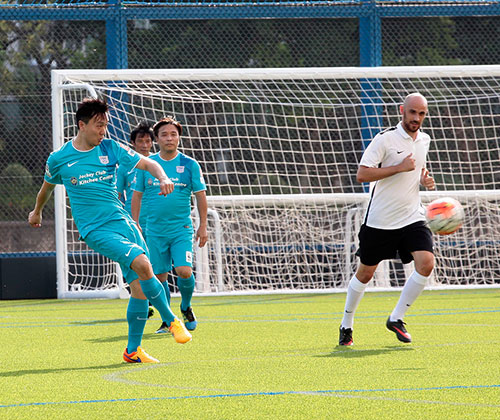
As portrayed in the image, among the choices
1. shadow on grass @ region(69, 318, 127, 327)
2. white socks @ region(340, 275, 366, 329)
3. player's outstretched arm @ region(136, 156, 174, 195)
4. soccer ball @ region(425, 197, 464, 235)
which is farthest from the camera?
shadow on grass @ region(69, 318, 127, 327)

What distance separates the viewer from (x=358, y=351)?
22.8 ft

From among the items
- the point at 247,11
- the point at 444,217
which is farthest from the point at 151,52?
the point at 444,217

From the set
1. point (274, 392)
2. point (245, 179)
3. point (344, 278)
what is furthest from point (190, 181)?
point (245, 179)

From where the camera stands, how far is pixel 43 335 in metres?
8.77

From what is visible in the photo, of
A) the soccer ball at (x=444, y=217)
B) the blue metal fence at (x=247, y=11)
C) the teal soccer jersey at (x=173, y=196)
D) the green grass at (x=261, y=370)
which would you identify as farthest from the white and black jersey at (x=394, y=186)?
the blue metal fence at (x=247, y=11)

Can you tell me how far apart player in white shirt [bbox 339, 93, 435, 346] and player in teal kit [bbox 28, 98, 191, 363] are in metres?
1.62

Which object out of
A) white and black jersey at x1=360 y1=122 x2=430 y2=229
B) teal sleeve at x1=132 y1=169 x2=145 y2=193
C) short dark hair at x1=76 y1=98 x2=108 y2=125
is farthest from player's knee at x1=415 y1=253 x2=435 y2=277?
teal sleeve at x1=132 y1=169 x2=145 y2=193

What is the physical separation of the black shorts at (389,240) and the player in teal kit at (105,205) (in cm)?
167

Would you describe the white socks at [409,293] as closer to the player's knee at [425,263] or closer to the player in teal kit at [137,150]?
the player's knee at [425,263]

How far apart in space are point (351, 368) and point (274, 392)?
108cm

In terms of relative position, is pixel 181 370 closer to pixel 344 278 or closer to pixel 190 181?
pixel 190 181

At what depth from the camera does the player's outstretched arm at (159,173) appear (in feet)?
20.1

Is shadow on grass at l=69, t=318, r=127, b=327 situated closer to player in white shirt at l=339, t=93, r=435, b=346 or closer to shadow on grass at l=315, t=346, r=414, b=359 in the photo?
player in white shirt at l=339, t=93, r=435, b=346

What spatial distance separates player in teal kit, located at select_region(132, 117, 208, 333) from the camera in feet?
28.7
